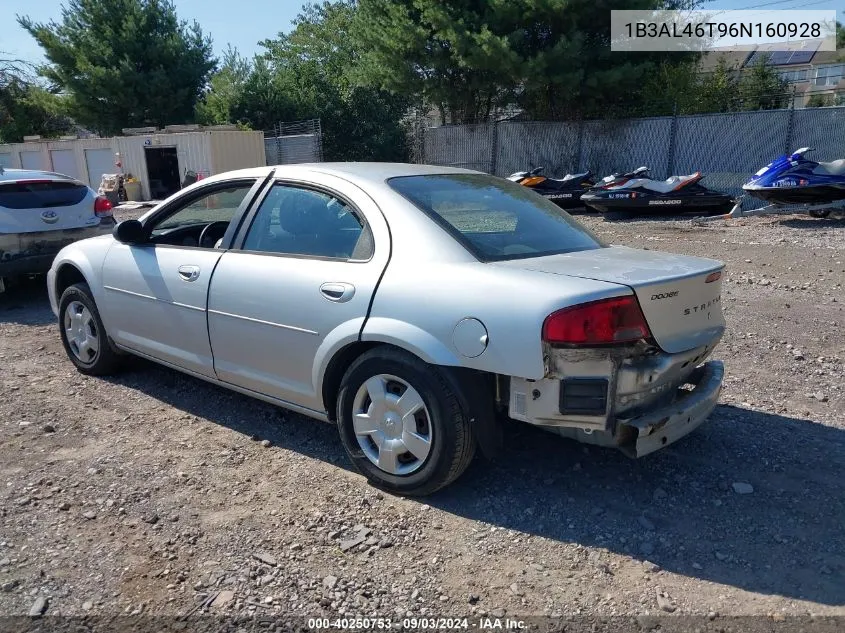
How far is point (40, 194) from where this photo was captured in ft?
25.6

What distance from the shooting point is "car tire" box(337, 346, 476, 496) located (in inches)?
128

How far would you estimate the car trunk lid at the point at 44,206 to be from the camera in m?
7.52

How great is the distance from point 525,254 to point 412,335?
767mm

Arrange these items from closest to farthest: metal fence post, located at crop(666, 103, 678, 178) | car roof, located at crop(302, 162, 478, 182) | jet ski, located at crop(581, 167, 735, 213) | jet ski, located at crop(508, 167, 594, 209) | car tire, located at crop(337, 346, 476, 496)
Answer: car tire, located at crop(337, 346, 476, 496)
car roof, located at crop(302, 162, 478, 182)
jet ski, located at crop(581, 167, 735, 213)
jet ski, located at crop(508, 167, 594, 209)
metal fence post, located at crop(666, 103, 678, 178)

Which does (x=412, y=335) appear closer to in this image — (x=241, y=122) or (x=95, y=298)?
(x=95, y=298)

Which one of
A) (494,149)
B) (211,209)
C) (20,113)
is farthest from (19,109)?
(211,209)

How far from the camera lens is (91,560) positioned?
10.1 feet

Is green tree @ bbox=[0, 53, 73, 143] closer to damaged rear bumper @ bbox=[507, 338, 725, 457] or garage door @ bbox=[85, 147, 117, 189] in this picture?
garage door @ bbox=[85, 147, 117, 189]

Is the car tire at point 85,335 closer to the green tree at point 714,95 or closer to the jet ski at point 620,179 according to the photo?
the jet ski at point 620,179

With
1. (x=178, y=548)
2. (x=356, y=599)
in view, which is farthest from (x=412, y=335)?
(x=178, y=548)

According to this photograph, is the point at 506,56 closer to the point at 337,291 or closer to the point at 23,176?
the point at 23,176

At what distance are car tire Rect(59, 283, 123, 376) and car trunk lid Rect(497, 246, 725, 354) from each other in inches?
128

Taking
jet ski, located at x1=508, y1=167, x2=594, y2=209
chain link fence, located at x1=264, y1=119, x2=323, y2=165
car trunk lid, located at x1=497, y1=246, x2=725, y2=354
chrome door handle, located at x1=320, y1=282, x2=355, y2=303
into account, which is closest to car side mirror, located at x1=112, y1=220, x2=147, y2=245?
chrome door handle, located at x1=320, y1=282, x2=355, y2=303

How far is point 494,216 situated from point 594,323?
122 cm
